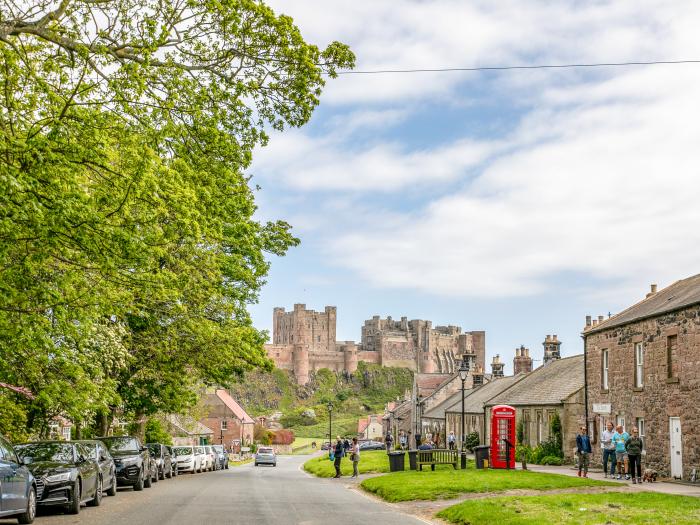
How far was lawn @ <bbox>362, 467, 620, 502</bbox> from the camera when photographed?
960 inches

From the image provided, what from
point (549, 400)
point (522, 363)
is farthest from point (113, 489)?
point (522, 363)

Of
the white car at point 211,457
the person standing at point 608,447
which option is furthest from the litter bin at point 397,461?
the white car at point 211,457

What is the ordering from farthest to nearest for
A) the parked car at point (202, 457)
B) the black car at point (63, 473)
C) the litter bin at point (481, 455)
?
the parked car at point (202, 457) → the litter bin at point (481, 455) → the black car at point (63, 473)

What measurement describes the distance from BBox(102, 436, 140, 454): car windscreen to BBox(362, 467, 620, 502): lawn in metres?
7.65

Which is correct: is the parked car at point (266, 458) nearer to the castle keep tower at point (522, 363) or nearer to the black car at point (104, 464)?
the castle keep tower at point (522, 363)

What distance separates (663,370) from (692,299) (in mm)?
2853

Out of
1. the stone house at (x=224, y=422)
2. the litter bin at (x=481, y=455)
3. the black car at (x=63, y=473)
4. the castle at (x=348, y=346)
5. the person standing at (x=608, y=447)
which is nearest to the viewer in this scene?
the black car at (x=63, y=473)

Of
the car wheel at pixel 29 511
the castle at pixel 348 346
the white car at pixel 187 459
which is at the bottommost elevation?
the white car at pixel 187 459

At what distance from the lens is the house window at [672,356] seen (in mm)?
28859

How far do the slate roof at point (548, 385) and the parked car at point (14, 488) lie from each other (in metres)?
30.6

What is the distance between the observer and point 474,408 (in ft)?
195

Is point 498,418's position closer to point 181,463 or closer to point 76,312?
point 181,463

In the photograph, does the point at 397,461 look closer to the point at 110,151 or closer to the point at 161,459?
the point at 161,459

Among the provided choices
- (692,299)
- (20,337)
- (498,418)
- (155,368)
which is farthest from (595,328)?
(20,337)
